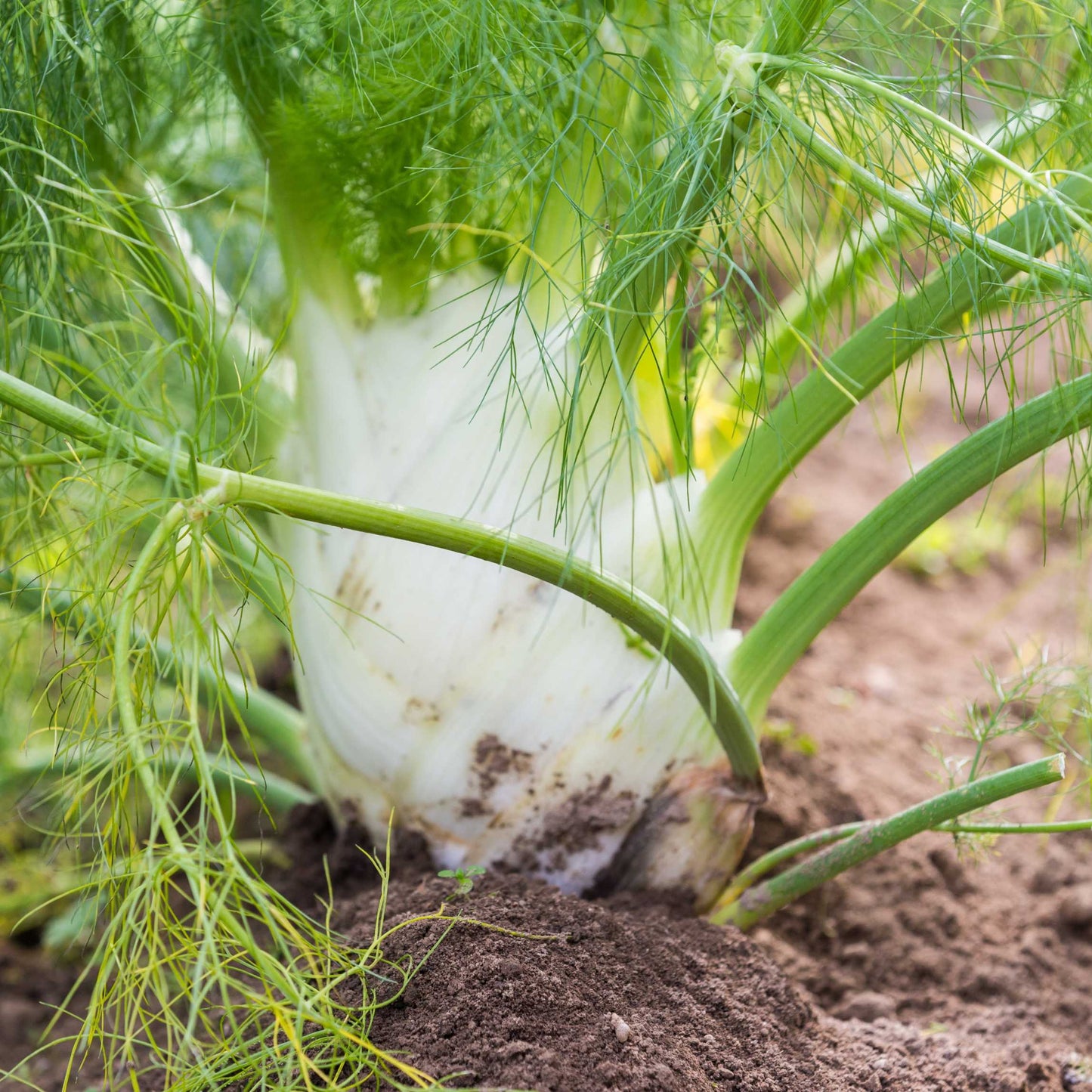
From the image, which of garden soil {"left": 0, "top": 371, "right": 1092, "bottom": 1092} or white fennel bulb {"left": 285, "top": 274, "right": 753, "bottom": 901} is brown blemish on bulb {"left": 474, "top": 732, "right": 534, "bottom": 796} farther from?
garden soil {"left": 0, "top": 371, "right": 1092, "bottom": 1092}

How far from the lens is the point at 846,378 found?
858 mm

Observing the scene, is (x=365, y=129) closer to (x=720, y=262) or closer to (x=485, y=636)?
(x=720, y=262)

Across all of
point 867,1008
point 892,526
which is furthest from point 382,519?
point 867,1008

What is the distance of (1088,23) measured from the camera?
2.76ft

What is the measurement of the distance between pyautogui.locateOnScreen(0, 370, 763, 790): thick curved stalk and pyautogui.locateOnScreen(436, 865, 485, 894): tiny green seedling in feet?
0.90

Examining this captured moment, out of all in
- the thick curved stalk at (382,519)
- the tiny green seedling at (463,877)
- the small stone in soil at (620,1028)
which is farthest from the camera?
the tiny green seedling at (463,877)

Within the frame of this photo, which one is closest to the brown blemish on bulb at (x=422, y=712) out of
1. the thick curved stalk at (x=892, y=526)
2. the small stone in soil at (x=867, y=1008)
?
the thick curved stalk at (x=892, y=526)

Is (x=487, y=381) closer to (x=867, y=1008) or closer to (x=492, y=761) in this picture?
(x=492, y=761)

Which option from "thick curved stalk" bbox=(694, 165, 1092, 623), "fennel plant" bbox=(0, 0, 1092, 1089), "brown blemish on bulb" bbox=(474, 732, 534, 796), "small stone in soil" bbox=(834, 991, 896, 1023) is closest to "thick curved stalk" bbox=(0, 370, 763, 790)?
"fennel plant" bbox=(0, 0, 1092, 1089)

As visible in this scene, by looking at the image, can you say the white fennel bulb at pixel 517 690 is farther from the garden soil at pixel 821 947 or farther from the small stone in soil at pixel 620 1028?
the small stone in soil at pixel 620 1028

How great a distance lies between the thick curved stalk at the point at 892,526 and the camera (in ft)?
2.69

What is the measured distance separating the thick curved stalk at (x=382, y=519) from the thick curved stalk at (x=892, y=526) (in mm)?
201

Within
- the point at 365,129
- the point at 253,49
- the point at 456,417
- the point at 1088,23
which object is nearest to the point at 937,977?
the point at 456,417

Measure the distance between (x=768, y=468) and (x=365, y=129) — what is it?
0.52m
